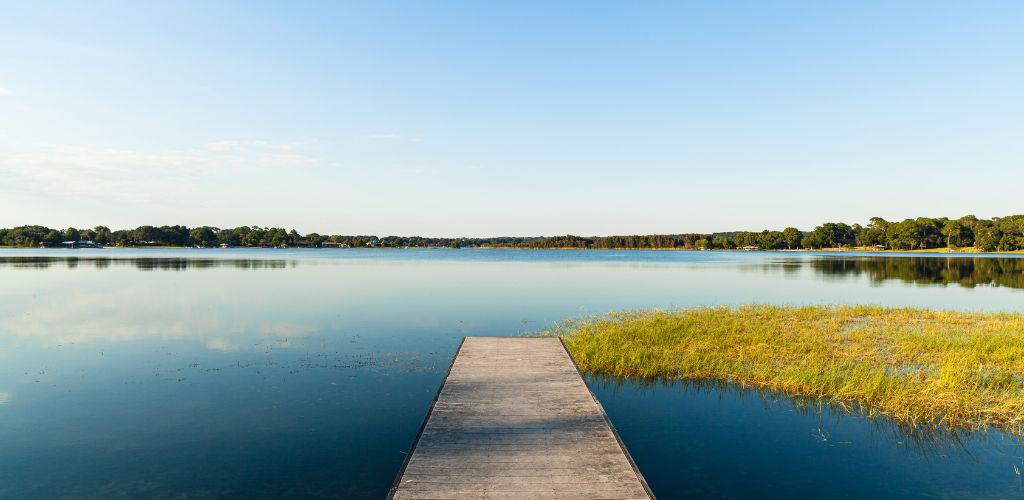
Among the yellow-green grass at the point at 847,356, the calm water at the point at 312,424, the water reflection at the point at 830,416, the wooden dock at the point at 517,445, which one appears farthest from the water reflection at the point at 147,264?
the wooden dock at the point at 517,445

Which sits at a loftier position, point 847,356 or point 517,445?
point 517,445

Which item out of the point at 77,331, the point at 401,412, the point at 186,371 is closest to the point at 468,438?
the point at 401,412

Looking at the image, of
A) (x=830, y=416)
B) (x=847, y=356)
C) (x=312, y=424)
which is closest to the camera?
(x=312, y=424)

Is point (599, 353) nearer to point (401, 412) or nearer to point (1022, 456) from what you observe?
point (401, 412)

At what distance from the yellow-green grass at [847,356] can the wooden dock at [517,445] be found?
18.8ft

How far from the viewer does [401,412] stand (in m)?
13.8

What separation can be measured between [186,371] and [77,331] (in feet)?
42.0

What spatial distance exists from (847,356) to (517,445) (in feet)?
Answer: 50.1

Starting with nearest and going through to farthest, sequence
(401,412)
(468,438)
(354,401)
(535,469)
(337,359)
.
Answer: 1. (535,469)
2. (468,438)
3. (401,412)
4. (354,401)
5. (337,359)

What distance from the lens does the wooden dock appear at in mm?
7520

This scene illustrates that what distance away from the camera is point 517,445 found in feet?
29.9

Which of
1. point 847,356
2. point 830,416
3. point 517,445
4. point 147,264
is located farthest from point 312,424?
point 147,264

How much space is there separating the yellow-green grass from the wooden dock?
5716 mm

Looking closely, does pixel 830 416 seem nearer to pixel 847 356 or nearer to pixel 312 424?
pixel 847 356
